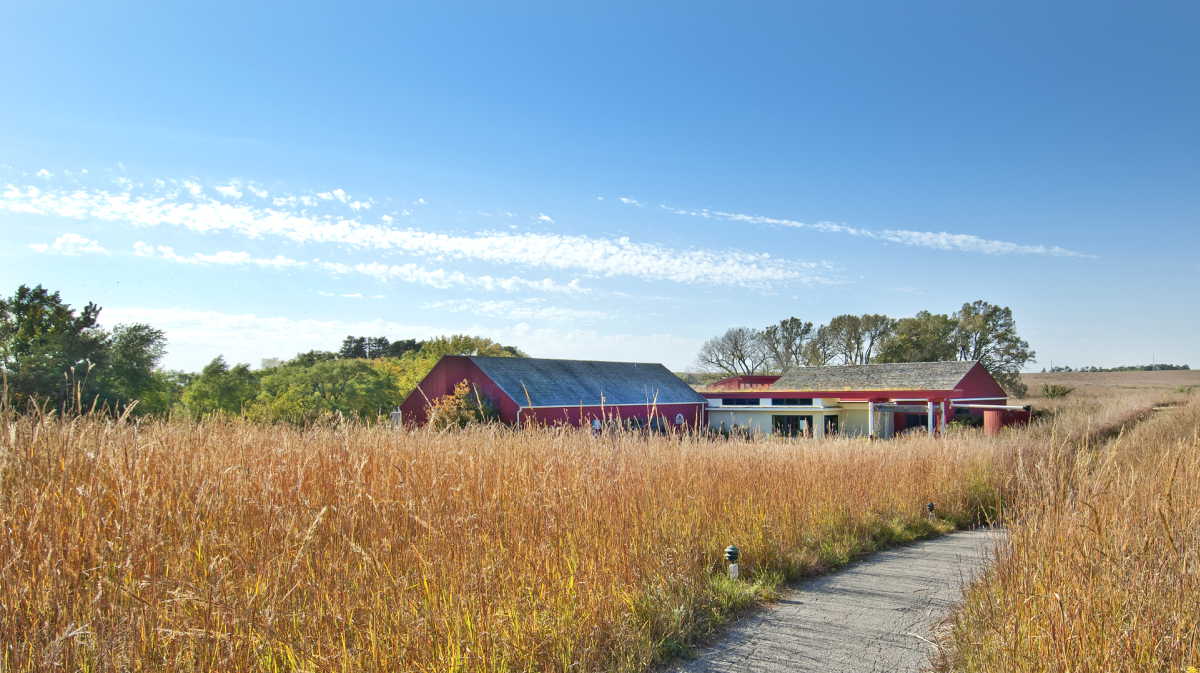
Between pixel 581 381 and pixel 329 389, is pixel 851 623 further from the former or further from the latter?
pixel 329 389

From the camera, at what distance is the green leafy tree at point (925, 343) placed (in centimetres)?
5466

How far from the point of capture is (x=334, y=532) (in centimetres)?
361

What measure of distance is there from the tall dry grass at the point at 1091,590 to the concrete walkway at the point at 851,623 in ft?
1.05

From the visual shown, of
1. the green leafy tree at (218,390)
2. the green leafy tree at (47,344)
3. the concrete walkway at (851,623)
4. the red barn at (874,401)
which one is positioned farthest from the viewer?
the green leafy tree at (218,390)

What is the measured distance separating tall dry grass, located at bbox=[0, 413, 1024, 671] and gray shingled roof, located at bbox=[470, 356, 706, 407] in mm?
20283

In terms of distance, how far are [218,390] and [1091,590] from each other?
38.1 m

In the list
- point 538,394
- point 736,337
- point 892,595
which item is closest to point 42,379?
point 538,394

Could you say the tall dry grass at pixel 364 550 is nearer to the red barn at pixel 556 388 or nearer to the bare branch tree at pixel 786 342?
the red barn at pixel 556 388

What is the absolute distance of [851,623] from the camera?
468 cm

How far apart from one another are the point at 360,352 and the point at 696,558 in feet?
218

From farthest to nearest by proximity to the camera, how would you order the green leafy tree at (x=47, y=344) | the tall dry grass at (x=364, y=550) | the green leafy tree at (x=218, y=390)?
the green leafy tree at (x=218, y=390) < the green leafy tree at (x=47, y=344) < the tall dry grass at (x=364, y=550)

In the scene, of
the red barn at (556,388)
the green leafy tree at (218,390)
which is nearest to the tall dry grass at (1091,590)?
the red barn at (556,388)

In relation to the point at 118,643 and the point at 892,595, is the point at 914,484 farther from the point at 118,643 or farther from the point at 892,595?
the point at 118,643

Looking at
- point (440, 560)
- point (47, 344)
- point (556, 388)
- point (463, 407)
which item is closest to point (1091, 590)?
point (440, 560)
